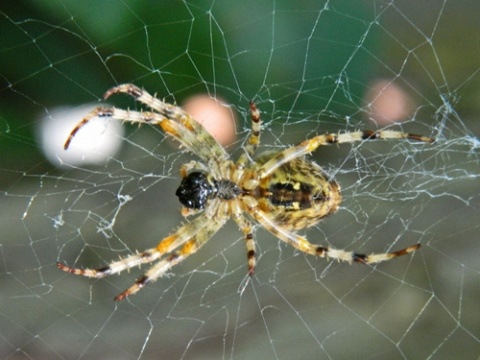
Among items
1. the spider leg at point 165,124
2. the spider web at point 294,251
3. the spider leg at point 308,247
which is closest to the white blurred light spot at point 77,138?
the spider web at point 294,251

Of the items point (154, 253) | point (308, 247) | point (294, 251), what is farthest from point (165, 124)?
point (294, 251)

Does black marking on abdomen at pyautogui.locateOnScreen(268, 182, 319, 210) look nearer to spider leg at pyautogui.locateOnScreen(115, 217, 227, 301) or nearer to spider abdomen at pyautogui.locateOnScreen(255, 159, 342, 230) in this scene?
spider abdomen at pyautogui.locateOnScreen(255, 159, 342, 230)

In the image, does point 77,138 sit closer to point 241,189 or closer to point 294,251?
point 241,189

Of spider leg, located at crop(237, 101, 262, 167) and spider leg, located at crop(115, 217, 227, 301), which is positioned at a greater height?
spider leg, located at crop(237, 101, 262, 167)

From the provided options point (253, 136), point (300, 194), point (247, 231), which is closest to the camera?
point (300, 194)

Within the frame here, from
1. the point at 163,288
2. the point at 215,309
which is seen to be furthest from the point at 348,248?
the point at 163,288

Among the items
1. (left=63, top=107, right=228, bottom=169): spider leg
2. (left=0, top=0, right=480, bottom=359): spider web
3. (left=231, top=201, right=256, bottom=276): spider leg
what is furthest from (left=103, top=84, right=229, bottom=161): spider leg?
(left=0, top=0, right=480, bottom=359): spider web
